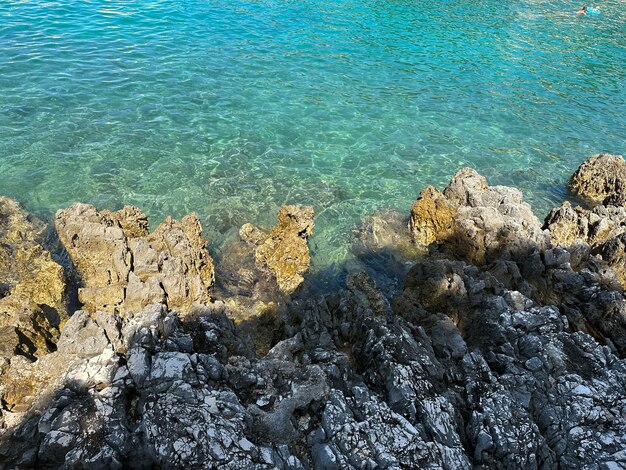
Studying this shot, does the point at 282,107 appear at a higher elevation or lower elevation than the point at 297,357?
lower

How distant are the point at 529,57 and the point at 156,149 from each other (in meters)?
32.5

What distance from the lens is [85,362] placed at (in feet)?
30.7

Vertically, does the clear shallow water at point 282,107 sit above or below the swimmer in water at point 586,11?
below

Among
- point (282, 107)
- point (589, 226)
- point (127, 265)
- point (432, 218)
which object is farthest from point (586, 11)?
point (127, 265)

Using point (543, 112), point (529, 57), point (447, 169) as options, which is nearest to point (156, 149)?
point (447, 169)

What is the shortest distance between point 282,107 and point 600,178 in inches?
732

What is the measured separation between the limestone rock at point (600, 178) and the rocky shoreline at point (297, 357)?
6.98 m

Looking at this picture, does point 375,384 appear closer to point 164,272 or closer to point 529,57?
point 164,272

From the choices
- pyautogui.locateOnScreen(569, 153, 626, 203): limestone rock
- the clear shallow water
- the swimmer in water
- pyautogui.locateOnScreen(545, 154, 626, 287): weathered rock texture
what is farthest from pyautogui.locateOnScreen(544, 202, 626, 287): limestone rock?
the swimmer in water

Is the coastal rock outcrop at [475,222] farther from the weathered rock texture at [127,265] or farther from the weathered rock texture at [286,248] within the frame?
the weathered rock texture at [127,265]

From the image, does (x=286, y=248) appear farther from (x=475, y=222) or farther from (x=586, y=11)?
(x=586, y=11)

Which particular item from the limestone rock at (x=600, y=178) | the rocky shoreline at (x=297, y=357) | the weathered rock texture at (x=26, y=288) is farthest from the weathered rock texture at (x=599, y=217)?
the weathered rock texture at (x=26, y=288)

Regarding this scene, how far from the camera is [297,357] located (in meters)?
10.5

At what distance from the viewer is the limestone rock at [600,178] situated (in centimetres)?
2283
